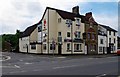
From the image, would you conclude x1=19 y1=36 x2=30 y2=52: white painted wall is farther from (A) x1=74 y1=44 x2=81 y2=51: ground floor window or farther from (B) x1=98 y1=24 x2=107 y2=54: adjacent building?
(B) x1=98 y1=24 x2=107 y2=54: adjacent building

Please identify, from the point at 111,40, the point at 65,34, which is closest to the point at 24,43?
the point at 65,34

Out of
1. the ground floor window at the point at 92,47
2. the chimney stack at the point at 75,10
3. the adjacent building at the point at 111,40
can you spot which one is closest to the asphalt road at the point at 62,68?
the ground floor window at the point at 92,47

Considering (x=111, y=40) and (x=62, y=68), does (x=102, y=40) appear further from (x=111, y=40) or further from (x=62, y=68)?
(x=62, y=68)

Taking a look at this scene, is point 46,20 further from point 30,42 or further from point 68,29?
point 30,42

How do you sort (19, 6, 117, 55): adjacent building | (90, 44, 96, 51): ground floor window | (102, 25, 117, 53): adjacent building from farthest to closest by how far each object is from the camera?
(102, 25, 117, 53): adjacent building, (90, 44, 96, 51): ground floor window, (19, 6, 117, 55): adjacent building

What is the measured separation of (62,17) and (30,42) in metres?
13.3

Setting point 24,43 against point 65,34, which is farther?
point 24,43

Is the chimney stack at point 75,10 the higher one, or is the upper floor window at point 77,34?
the chimney stack at point 75,10

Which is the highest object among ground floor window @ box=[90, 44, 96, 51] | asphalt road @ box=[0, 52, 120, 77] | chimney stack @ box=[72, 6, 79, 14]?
chimney stack @ box=[72, 6, 79, 14]

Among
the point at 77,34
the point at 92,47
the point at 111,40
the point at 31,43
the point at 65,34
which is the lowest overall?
the point at 92,47

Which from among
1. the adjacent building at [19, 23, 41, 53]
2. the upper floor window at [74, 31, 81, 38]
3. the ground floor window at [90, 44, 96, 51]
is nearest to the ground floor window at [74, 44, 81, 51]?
the upper floor window at [74, 31, 81, 38]

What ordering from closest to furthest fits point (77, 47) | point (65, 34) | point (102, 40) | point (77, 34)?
point (65, 34) → point (77, 47) → point (77, 34) → point (102, 40)

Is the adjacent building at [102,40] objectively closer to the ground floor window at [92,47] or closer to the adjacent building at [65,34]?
the adjacent building at [65,34]

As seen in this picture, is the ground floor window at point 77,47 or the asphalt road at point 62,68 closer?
the asphalt road at point 62,68
